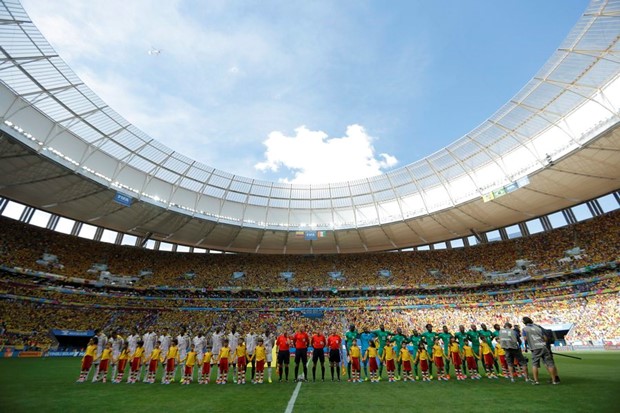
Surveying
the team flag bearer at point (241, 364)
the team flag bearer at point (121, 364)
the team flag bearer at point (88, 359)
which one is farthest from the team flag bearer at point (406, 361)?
the team flag bearer at point (88, 359)

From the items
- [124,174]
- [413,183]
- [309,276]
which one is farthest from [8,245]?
[413,183]

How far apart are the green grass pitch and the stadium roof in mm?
18181

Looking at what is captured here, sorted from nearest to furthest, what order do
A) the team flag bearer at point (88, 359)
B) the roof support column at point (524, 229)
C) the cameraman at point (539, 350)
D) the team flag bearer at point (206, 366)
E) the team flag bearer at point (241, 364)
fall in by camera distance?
the cameraman at point (539, 350) → the team flag bearer at point (241, 364) → the team flag bearer at point (206, 366) → the team flag bearer at point (88, 359) → the roof support column at point (524, 229)

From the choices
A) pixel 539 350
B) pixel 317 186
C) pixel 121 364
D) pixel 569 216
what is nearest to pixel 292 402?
pixel 539 350

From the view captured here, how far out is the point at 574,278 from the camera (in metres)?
29.6

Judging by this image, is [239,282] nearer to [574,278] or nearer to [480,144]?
[480,144]

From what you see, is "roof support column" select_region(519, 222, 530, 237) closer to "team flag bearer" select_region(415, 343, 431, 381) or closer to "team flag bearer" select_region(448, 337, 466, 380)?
"team flag bearer" select_region(448, 337, 466, 380)

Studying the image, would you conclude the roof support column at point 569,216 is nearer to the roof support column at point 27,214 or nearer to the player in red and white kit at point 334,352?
the player in red and white kit at point 334,352

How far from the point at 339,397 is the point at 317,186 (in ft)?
91.3

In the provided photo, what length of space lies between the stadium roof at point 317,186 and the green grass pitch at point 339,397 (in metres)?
18.2

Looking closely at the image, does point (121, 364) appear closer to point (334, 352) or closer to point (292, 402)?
point (334, 352)

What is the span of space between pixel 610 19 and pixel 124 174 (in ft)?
112

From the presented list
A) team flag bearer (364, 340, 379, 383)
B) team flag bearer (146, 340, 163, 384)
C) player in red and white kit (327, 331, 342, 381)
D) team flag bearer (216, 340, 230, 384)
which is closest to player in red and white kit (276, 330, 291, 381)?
player in red and white kit (327, 331, 342, 381)

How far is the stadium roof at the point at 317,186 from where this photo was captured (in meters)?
19.5
